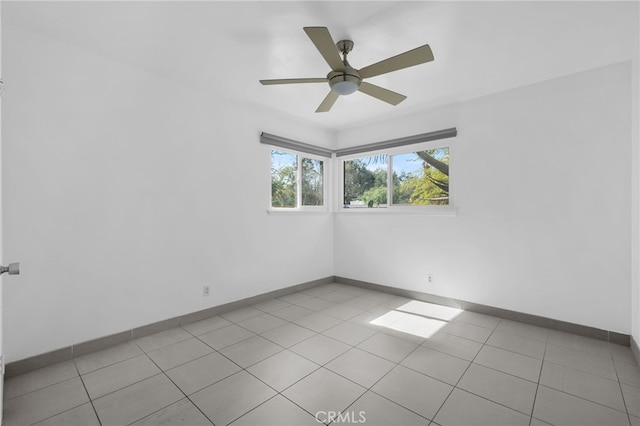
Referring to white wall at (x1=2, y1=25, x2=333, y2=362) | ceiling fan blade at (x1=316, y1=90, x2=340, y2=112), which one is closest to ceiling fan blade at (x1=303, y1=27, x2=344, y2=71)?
ceiling fan blade at (x1=316, y1=90, x2=340, y2=112)

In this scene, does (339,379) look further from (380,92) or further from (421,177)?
(421,177)

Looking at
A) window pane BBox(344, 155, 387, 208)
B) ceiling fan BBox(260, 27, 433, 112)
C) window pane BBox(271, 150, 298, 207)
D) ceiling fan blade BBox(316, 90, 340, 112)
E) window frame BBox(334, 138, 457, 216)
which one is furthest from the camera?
window pane BBox(344, 155, 387, 208)

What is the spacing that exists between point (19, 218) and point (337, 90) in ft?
8.08

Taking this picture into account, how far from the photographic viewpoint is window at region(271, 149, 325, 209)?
158 inches

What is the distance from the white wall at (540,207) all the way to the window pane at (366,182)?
63cm

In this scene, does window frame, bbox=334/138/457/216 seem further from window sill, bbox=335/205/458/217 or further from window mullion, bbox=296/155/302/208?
window mullion, bbox=296/155/302/208

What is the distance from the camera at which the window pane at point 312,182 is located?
4.45 m

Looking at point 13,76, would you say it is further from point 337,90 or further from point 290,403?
point 290,403

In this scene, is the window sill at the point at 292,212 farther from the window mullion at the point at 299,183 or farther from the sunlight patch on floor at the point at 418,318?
the sunlight patch on floor at the point at 418,318

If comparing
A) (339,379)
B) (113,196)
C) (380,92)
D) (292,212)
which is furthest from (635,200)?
(113,196)

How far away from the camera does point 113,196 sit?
8.30 feet

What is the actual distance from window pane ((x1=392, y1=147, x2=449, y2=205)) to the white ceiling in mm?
979

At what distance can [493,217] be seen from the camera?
322cm

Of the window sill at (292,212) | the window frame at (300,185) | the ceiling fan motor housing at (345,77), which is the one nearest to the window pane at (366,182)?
the window frame at (300,185)
